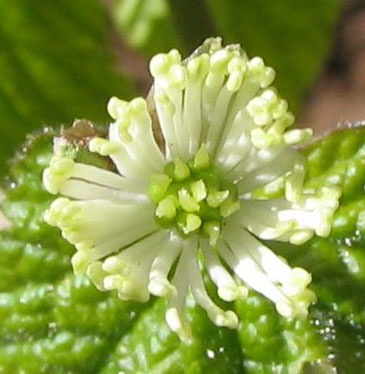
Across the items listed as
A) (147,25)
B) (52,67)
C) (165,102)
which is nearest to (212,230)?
(165,102)

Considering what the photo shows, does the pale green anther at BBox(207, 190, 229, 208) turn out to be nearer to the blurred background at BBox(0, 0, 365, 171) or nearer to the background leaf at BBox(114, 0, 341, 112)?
the blurred background at BBox(0, 0, 365, 171)

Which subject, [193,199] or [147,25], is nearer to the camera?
[193,199]

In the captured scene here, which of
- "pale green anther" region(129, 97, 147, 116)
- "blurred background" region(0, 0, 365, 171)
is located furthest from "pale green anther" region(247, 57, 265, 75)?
"blurred background" region(0, 0, 365, 171)

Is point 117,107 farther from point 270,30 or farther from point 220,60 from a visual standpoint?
point 270,30

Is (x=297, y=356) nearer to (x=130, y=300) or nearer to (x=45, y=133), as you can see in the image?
(x=130, y=300)

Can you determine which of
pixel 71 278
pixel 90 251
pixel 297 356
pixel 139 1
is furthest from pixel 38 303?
pixel 139 1

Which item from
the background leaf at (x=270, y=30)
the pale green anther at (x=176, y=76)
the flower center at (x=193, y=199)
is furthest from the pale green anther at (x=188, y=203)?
the background leaf at (x=270, y=30)
